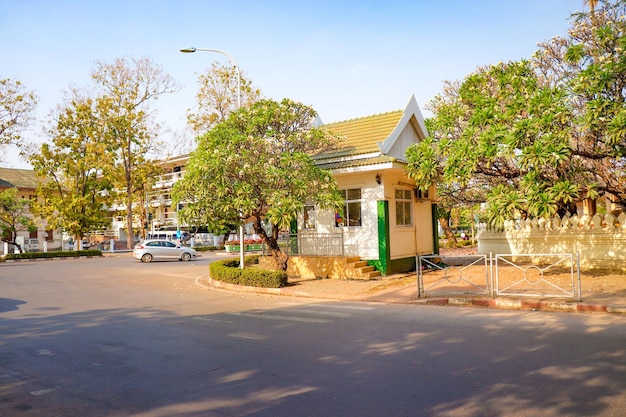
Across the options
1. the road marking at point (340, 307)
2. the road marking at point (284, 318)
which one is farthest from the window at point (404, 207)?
the road marking at point (284, 318)

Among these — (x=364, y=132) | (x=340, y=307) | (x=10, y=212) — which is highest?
(x=364, y=132)

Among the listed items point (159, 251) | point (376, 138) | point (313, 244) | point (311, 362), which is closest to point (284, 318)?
point (311, 362)

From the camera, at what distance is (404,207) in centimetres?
2000

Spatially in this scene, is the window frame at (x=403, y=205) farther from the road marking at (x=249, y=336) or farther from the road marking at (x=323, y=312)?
the road marking at (x=249, y=336)

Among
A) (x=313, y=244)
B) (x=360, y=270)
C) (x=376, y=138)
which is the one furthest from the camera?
(x=313, y=244)

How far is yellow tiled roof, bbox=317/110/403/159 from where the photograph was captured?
1889 cm

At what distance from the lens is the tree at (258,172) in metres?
15.2

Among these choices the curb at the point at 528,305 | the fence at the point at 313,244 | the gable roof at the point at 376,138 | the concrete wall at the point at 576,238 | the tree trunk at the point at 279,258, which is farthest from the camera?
the fence at the point at 313,244

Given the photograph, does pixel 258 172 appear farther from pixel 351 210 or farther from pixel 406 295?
pixel 406 295

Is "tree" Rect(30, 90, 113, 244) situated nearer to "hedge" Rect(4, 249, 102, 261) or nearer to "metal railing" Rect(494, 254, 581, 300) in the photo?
"hedge" Rect(4, 249, 102, 261)

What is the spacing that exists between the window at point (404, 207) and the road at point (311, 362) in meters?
7.48

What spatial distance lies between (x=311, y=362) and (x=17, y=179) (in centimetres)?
6109

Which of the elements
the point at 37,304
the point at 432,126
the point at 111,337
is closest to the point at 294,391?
the point at 111,337

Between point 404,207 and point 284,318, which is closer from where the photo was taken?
point 284,318
